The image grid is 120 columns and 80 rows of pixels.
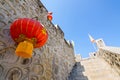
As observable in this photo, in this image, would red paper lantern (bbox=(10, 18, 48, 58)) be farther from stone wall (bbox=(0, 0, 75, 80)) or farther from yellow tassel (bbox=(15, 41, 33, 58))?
stone wall (bbox=(0, 0, 75, 80))

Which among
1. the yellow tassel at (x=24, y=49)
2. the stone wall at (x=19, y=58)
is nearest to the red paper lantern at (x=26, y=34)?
the yellow tassel at (x=24, y=49)

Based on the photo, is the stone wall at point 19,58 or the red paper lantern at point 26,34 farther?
the stone wall at point 19,58

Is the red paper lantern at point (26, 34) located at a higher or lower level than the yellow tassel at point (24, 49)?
higher

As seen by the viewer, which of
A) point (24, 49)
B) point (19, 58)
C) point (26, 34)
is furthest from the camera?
point (19, 58)

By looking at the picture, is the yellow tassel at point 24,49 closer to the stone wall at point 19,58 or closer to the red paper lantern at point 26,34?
the red paper lantern at point 26,34

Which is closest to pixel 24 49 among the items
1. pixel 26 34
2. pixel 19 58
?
pixel 26 34

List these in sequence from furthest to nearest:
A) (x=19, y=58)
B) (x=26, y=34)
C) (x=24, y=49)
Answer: (x=19, y=58), (x=26, y=34), (x=24, y=49)

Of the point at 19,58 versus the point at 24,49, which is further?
the point at 19,58

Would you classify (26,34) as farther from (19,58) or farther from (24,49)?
(19,58)

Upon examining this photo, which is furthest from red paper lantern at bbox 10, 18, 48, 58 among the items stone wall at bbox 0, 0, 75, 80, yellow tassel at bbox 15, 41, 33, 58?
stone wall at bbox 0, 0, 75, 80

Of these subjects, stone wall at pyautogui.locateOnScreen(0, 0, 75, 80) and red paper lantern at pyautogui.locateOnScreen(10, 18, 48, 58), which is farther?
stone wall at pyautogui.locateOnScreen(0, 0, 75, 80)

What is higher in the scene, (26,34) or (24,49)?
(26,34)

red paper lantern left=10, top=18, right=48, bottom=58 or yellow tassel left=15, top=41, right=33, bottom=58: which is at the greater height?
red paper lantern left=10, top=18, right=48, bottom=58

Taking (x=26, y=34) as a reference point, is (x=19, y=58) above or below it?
below
